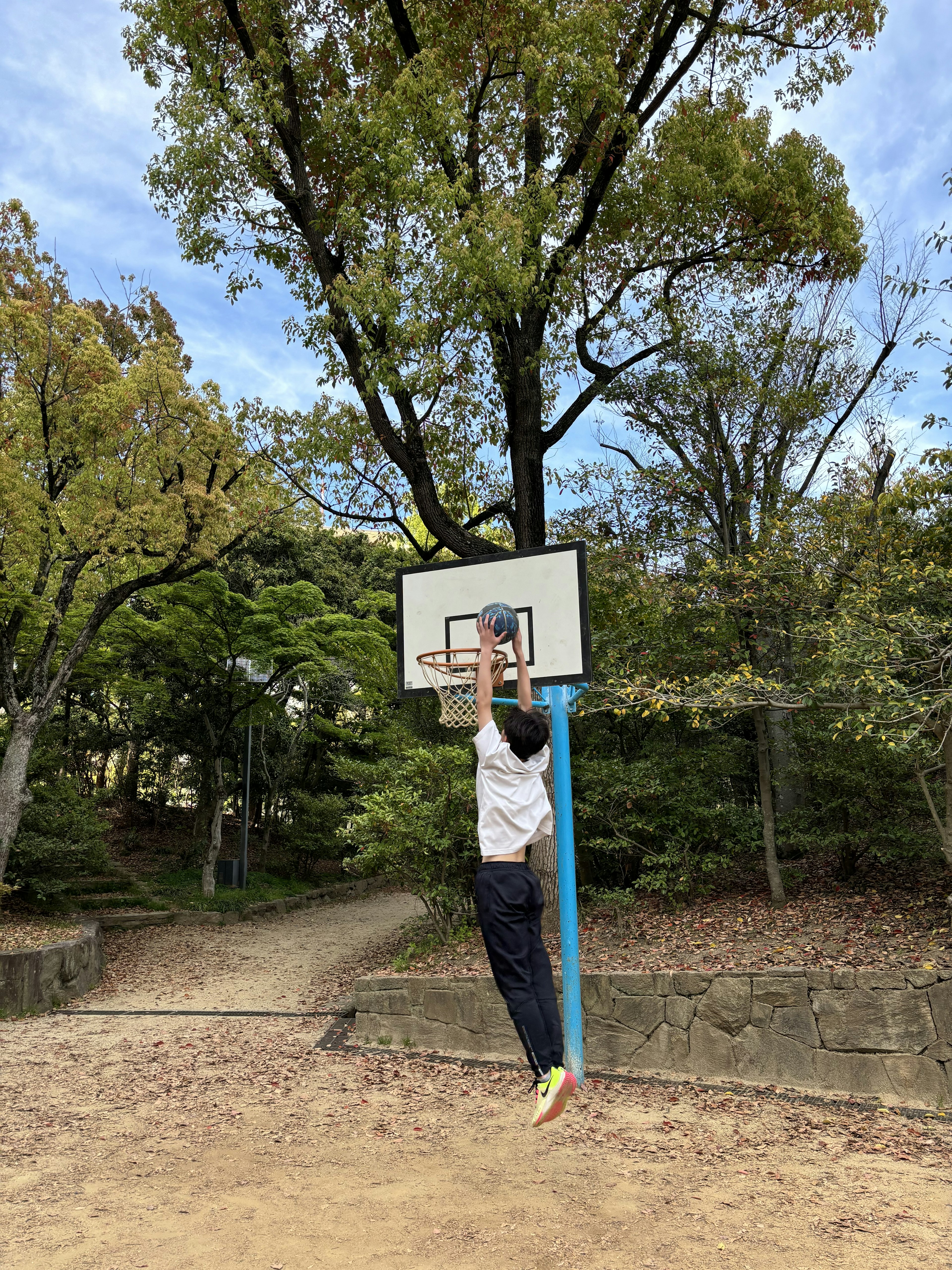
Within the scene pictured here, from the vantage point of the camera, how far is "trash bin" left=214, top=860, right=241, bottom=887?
1681 centimetres

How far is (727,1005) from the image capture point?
6.29 m

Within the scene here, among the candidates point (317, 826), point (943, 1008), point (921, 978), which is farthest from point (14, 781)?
point (943, 1008)

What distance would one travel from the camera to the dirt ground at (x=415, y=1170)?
382 cm

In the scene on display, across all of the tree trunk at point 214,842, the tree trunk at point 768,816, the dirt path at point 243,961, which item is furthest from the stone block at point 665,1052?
the tree trunk at point 214,842

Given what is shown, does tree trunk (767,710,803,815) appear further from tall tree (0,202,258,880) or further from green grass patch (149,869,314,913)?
green grass patch (149,869,314,913)

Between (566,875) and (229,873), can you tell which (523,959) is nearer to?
(566,875)

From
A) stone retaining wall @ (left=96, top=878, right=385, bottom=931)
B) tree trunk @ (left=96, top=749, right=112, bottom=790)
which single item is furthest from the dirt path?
tree trunk @ (left=96, top=749, right=112, bottom=790)

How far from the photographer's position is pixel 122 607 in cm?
1520

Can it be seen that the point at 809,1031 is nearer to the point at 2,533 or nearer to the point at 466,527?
the point at 466,527

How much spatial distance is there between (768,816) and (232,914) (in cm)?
1044

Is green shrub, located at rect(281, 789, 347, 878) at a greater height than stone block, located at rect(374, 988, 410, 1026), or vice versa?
green shrub, located at rect(281, 789, 347, 878)

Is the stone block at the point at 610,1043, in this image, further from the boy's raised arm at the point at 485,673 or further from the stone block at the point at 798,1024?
the boy's raised arm at the point at 485,673

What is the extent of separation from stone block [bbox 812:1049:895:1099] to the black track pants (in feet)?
11.7

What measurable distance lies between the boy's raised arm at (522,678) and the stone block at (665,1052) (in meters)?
3.92
